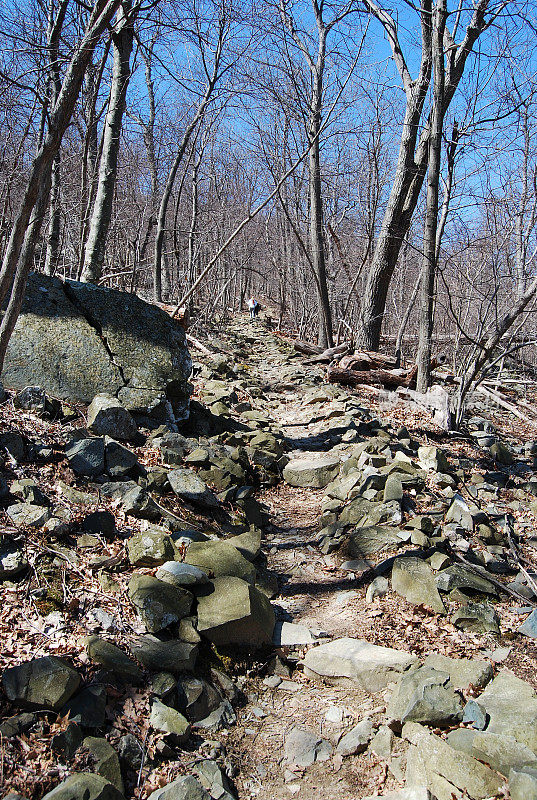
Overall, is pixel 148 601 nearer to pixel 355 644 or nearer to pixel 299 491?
pixel 355 644

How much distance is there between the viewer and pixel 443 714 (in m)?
2.54

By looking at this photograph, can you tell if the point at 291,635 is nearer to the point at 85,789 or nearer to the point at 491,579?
the point at 491,579

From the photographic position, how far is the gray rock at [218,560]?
142 inches

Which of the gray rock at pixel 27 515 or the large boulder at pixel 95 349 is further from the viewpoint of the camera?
the large boulder at pixel 95 349

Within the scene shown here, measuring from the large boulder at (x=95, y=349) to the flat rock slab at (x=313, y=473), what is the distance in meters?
1.48

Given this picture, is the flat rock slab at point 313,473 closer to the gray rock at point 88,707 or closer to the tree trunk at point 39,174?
the tree trunk at point 39,174

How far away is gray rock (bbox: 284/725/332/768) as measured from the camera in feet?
8.50

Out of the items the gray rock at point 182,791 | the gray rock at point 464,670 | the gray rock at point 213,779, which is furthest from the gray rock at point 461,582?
the gray rock at point 182,791

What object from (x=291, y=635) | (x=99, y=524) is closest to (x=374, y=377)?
(x=291, y=635)

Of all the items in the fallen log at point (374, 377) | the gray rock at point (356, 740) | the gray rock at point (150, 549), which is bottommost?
the gray rock at point (356, 740)

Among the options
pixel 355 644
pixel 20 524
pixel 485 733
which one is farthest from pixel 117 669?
pixel 485 733

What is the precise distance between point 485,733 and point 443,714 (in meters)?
0.25

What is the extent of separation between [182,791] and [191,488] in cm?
269

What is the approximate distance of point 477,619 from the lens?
11.3 ft
